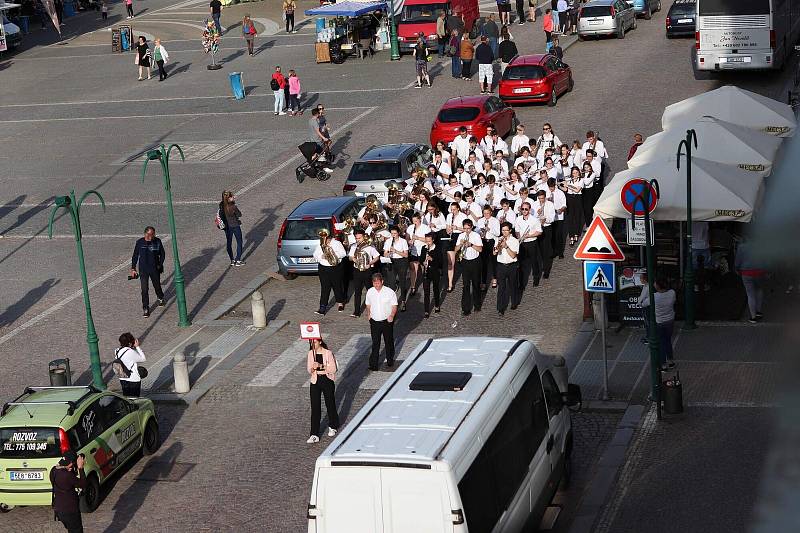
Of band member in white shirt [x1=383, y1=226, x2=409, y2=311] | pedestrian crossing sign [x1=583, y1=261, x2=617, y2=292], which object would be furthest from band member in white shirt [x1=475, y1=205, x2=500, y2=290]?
pedestrian crossing sign [x1=583, y1=261, x2=617, y2=292]

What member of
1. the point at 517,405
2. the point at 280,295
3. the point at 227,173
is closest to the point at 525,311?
the point at 280,295

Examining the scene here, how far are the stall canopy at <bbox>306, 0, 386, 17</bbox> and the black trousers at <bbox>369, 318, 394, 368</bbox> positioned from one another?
1191 inches

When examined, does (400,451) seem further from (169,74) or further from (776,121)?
(169,74)

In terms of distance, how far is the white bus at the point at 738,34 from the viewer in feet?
124

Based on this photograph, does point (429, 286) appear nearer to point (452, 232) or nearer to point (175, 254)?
point (452, 232)

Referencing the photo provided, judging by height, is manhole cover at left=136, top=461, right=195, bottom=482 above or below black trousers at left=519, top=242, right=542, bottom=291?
below

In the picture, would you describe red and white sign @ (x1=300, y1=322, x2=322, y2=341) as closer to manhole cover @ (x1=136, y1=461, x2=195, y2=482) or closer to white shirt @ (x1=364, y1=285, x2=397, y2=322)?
manhole cover @ (x1=136, y1=461, x2=195, y2=482)

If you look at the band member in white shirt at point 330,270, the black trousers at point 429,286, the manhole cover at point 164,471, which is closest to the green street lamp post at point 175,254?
the band member in white shirt at point 330,270

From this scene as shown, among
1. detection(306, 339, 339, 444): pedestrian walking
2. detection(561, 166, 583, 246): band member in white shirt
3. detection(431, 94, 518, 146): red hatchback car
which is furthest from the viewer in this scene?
detection(431, 94, 518, 146): red hatchback car

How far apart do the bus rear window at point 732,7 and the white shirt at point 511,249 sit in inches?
763

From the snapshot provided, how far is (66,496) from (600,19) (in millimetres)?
36811

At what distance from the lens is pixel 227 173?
116 ft

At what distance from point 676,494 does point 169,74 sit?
134ft

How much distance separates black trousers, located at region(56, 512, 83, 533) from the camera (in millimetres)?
14406
